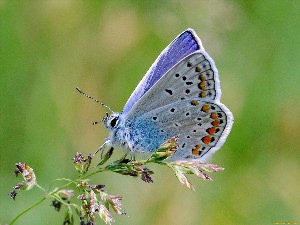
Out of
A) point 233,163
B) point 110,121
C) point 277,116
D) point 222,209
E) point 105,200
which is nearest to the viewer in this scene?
point 105,200

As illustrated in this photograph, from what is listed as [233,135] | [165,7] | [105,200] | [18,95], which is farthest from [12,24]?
[105,200]

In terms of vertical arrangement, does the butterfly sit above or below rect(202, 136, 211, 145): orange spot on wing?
above

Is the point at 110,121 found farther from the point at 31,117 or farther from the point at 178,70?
the point at 31,117

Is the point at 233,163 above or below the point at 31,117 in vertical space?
below

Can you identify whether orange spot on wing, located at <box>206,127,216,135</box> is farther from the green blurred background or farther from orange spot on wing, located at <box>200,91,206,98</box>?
the green blurred background

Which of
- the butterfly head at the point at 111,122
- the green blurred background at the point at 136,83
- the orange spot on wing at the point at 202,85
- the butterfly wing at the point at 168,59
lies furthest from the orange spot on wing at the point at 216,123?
the green blurred background at the point at 136,83

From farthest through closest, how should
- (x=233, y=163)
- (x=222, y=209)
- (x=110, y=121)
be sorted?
(x=233, y=163)
(x=222, y=209)
(x=110, y=121)

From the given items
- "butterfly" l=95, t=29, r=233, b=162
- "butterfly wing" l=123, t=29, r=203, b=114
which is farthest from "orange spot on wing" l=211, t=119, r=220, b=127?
"butterfly wing" l=123, t=29, r=203, b=114

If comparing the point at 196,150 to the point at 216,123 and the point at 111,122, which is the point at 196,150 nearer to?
the point at 216,123
